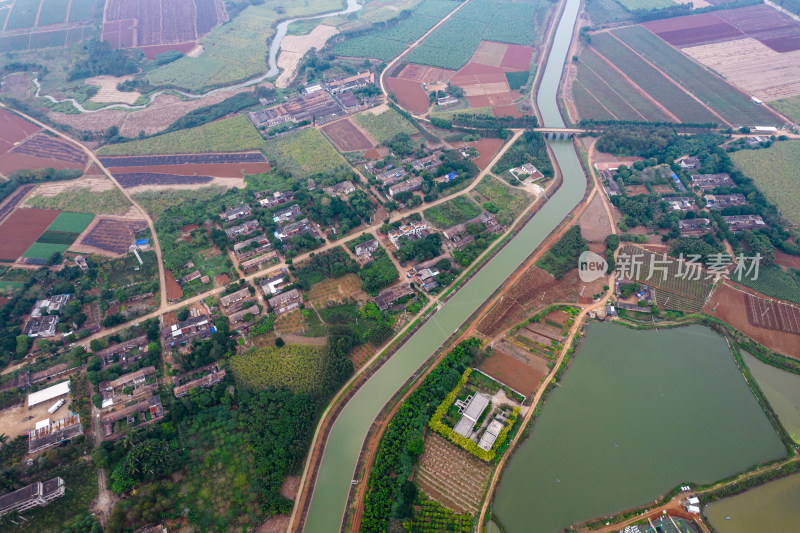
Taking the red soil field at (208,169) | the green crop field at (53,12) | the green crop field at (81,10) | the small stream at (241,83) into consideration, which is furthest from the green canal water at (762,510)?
the green crop field at (53,12)

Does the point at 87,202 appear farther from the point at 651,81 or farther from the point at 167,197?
the point at 651,81

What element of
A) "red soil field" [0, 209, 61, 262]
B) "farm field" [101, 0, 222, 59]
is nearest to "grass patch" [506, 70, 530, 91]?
"farm field" [101, 0, 222, 59]

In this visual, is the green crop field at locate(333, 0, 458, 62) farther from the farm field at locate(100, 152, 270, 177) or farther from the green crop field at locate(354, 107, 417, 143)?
the farm field at locate(100, 152, 270, 177)

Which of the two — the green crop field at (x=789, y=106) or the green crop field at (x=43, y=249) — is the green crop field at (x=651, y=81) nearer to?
the green crop field at (x=789, y=106)

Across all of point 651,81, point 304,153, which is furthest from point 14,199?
point 651,81

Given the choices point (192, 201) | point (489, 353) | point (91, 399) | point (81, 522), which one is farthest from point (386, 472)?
point (192, 201)

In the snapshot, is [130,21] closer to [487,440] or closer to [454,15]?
[454,15]
